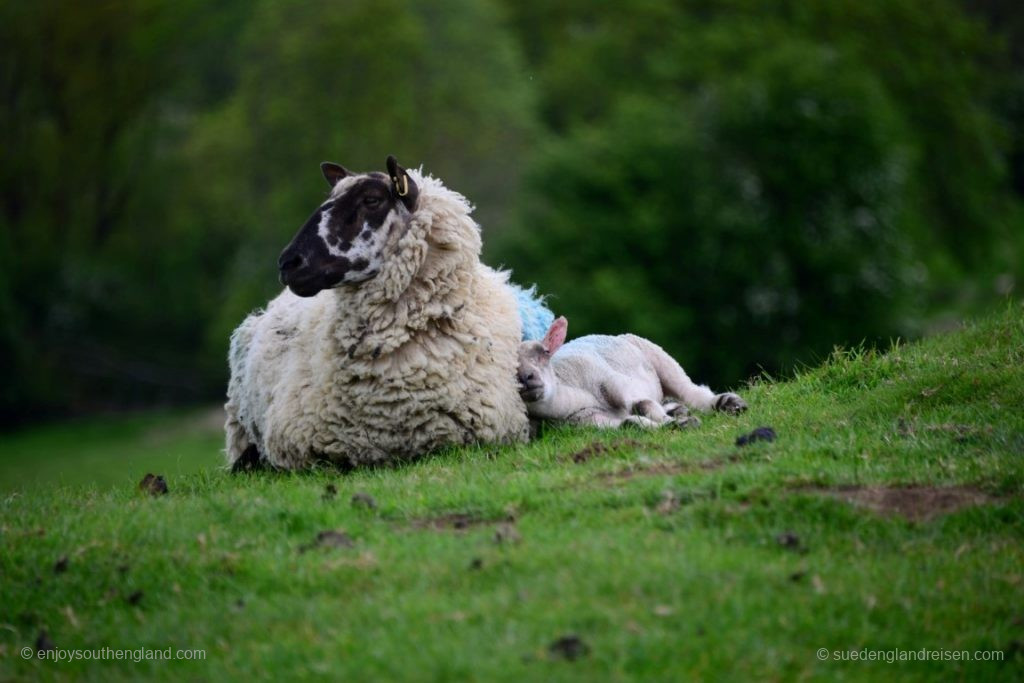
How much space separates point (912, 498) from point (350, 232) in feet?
14.1

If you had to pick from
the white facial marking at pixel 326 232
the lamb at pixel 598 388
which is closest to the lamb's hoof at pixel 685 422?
the lamb at pixel 598 388

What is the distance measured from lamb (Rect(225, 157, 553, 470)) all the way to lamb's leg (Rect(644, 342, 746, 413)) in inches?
48.0

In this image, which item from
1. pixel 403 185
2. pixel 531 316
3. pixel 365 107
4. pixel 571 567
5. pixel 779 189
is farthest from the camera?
pixel 365 107

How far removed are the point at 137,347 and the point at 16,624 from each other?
49745 mm

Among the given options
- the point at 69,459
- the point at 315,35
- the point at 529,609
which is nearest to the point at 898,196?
the point at 315,35

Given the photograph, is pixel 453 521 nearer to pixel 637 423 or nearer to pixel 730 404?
pixel 637 423

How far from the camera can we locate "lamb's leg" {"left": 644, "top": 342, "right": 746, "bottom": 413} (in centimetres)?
1010

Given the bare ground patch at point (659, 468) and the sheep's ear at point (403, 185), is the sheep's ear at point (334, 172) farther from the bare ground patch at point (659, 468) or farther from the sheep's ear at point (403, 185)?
the bare ground patch at point (659, 468)

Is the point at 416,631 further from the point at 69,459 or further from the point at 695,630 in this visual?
the point at 69,459

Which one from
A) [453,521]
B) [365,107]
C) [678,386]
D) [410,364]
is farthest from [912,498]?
[365,107]

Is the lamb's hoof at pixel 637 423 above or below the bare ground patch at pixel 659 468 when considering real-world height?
above

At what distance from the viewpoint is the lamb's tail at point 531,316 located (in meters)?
10.6

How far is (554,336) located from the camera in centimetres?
966

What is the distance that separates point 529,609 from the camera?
235 inches
